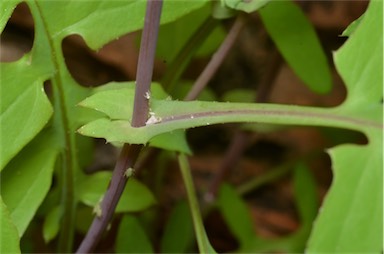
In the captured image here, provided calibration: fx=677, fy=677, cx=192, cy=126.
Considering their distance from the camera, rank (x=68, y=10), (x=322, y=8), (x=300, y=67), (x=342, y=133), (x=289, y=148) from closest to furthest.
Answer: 1. (x=68, y=10)
2. (x=300, y=67)
3. (x=342, y=133)
4. (x=322, y=8)
5. (x=289, y=148)

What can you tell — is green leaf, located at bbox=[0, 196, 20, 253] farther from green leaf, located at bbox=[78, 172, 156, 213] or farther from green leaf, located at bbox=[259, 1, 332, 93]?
green leaf, located at bbox=[259, 1, 332, 93]

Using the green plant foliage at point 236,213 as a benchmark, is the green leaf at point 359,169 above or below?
above

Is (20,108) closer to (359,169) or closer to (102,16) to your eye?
(102,16)

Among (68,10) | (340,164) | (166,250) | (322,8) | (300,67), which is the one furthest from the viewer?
(322,8)

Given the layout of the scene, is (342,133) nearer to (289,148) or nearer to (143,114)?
(289,148)

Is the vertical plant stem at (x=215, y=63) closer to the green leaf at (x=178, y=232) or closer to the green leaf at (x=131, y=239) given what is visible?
the green leaf at (x=131, y=239)

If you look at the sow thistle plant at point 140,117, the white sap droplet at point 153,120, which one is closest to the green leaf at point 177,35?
the sow thistle plant at point 140,117

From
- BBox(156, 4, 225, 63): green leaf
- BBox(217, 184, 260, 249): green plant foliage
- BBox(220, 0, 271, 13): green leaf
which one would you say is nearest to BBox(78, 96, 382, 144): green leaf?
BBox(220, 0, 271, 13): green leaf

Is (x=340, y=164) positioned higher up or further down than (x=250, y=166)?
higher up

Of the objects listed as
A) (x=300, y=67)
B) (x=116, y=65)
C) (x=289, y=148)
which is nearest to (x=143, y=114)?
(x=300, y=67)
